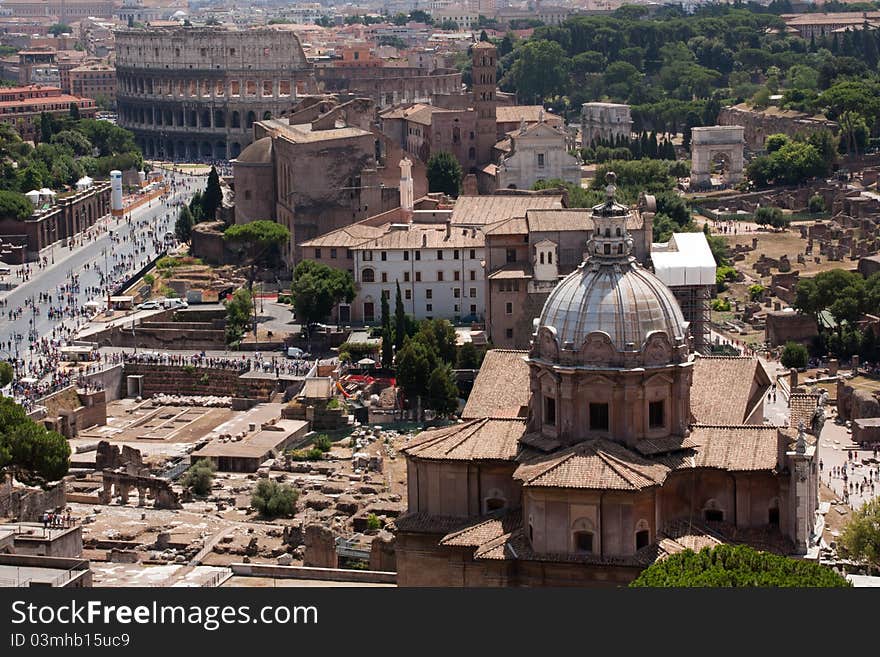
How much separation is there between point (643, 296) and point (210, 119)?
128 metres

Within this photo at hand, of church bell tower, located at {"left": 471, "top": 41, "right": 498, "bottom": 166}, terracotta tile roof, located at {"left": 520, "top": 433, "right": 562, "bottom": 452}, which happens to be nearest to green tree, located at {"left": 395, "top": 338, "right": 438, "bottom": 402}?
terracotta tile roof, located at {"left": 520, "top": 433, "right": 562, "bottom": 452}

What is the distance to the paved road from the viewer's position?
279 feet

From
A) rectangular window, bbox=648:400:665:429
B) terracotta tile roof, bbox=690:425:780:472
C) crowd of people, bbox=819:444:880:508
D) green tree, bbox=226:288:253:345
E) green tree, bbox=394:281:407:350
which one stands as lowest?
crowd of people, bbox=819:444:880:508

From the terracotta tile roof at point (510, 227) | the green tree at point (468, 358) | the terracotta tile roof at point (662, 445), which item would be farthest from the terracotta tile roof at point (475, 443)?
the terracotta tile roof at point (510, 227)

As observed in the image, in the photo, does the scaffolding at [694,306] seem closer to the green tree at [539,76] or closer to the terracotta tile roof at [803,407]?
the terracotta tile roof at [803,407]

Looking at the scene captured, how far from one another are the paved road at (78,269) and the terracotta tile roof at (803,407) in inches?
1390

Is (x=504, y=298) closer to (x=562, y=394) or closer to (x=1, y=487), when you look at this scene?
(x=1, y=487)

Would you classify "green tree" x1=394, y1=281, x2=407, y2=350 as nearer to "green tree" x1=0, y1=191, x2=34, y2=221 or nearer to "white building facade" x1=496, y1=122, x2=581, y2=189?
"white building facade" x1=496, y1=122, x2=581, y2=189

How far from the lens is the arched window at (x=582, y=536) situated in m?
43.4

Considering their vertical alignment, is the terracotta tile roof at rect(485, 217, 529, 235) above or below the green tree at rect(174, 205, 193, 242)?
above

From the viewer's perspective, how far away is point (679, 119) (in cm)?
15612

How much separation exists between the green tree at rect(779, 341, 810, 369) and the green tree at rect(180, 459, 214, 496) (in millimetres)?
24858

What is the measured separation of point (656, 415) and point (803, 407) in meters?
5.94

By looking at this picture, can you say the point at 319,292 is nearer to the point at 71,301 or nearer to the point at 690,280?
the point at 71,301
